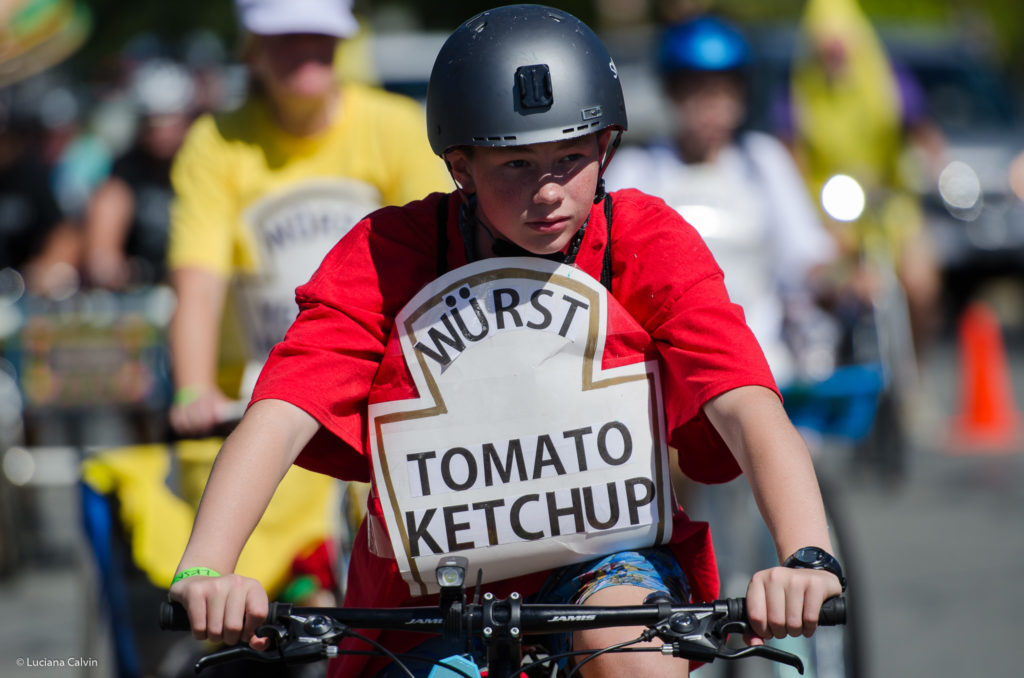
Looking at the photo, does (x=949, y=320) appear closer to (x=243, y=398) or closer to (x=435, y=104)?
(x=243, y=398)

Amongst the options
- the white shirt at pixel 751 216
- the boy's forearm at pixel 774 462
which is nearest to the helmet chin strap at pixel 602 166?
the boy's forearm at pixel 774 462

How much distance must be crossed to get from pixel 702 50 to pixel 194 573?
13.3 ft

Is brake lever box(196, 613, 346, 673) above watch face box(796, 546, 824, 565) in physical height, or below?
below

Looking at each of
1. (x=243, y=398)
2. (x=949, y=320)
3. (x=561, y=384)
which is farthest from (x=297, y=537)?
(x=949, y=320)

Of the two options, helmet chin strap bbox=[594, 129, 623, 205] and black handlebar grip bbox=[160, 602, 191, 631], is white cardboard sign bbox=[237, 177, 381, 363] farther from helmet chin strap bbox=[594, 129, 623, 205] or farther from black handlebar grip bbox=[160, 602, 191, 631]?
black handlebar grip bbox=[160, 602, 191, 631]

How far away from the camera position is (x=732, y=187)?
6.18m

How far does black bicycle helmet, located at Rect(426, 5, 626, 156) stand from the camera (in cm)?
280

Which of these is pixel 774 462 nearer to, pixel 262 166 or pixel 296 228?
pixel 296 228

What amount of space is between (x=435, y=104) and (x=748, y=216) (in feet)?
11.0

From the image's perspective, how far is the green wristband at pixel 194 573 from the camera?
2.64 meters

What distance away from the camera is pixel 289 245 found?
498cm

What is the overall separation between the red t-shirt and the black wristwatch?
368 mm

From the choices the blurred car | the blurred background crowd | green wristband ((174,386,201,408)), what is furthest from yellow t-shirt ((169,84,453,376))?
the blurred car

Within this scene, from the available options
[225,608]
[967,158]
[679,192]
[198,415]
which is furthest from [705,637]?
[967,158]
